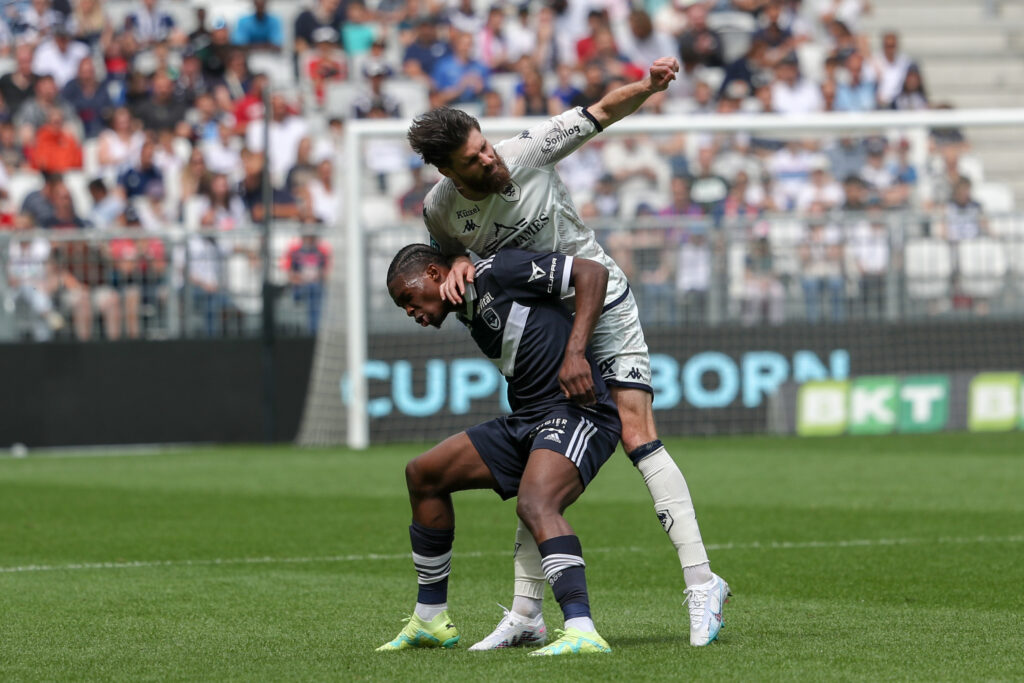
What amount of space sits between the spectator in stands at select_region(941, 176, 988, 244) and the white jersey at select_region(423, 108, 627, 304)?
1147cm

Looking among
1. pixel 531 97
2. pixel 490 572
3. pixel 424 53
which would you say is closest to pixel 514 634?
pixel 490 572

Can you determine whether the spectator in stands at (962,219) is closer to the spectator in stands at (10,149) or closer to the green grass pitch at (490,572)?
the green grass pitch at (490,572)

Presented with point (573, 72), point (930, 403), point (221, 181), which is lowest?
point (930, 403)

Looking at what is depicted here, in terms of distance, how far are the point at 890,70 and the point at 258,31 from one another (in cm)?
841

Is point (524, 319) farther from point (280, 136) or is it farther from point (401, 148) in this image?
point (280, 136)

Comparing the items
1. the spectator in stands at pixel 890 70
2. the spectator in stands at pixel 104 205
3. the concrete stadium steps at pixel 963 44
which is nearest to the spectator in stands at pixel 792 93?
the spectator in stands at pixel 890 70

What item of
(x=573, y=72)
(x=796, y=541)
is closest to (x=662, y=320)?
(x=573, y=72)

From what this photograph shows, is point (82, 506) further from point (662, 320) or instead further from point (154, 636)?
point (662, 320)

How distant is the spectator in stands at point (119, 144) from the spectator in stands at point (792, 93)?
7.87m

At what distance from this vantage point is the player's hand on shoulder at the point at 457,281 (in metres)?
5.63

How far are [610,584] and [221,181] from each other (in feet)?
40.5

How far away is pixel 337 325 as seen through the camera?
17.3 meters

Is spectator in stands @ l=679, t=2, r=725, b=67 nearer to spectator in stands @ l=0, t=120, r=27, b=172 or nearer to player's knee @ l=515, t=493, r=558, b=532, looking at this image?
spectator in stands @ l=0, t=120, r=27, b=172

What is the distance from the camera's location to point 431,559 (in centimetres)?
583
